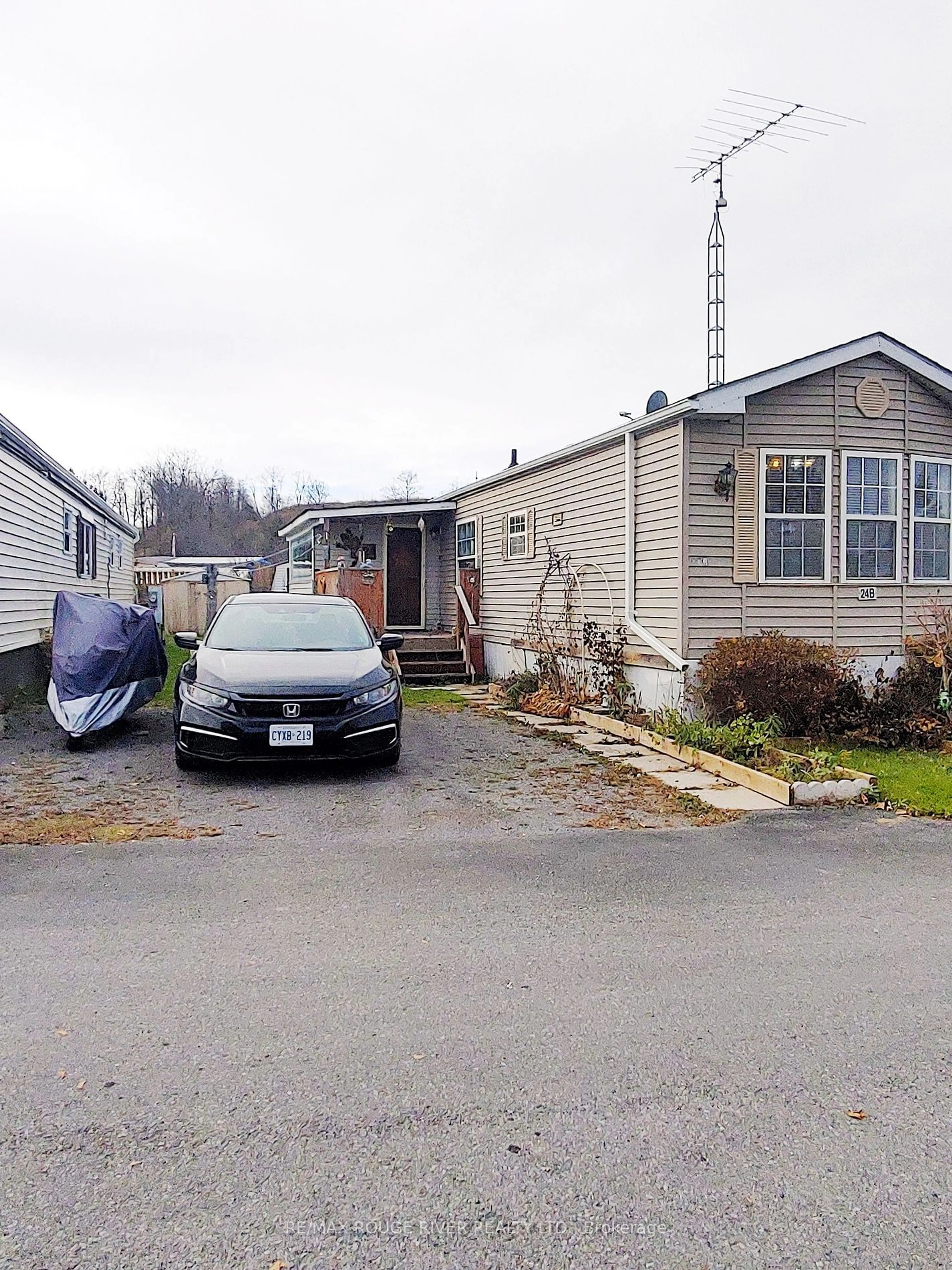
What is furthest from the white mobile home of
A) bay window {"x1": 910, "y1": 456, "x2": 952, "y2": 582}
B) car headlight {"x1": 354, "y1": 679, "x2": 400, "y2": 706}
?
bay window {"x1": 910, "y1": 456, "x2": 952, "y2": 582}

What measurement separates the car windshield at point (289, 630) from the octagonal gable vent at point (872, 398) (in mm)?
5886

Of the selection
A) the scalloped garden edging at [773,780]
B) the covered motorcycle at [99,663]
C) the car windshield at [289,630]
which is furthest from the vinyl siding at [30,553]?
the scalloped garden edging at [773,780]

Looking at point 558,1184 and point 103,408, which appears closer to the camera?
point 558,1184

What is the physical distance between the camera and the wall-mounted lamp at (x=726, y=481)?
9.54 metres

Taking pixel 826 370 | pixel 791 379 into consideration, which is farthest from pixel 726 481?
pixel 826 370

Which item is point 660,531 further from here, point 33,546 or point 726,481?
point 33,546

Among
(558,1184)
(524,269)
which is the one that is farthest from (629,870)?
(524,269)

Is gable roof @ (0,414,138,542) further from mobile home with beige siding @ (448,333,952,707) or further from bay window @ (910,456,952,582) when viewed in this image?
bay window @ (910,456,952,582)

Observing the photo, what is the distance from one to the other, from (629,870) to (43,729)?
756 cm

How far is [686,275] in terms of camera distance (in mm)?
15477

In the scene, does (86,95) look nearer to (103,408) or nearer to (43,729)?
(43,729)

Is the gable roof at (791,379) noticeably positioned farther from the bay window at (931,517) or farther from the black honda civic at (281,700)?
the black honda civic at (281,700)

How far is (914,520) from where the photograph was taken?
33.7ft

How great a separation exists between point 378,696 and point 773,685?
12.5 feet
